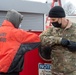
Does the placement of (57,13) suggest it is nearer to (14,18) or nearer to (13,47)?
(14,18)

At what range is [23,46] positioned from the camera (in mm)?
3480

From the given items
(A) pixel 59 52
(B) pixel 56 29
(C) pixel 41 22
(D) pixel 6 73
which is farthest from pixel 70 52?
(C) pixel 41 22

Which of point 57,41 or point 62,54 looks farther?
point 62,54

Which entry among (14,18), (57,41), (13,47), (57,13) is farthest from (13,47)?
(57,13)

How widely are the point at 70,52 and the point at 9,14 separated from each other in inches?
36.1

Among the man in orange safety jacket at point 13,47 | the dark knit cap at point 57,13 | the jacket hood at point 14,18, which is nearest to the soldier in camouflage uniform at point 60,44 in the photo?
the dark knit cap at point 57,13

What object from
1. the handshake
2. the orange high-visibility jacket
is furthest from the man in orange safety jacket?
the handshake

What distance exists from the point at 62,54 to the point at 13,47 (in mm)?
640

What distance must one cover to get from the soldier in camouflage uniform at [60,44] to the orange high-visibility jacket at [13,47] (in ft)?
0.87

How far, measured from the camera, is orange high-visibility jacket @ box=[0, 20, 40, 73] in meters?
3.44

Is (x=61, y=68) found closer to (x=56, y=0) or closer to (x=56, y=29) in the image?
(x=56, y=29)

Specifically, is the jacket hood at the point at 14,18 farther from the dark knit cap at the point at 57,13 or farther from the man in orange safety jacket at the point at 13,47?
the dark knit cap at the point at 57,13

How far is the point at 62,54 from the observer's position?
3619 millimetres

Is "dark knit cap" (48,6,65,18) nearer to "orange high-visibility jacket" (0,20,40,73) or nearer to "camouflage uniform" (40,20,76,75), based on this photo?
"camouflage uniform" (40,20,76,75)
